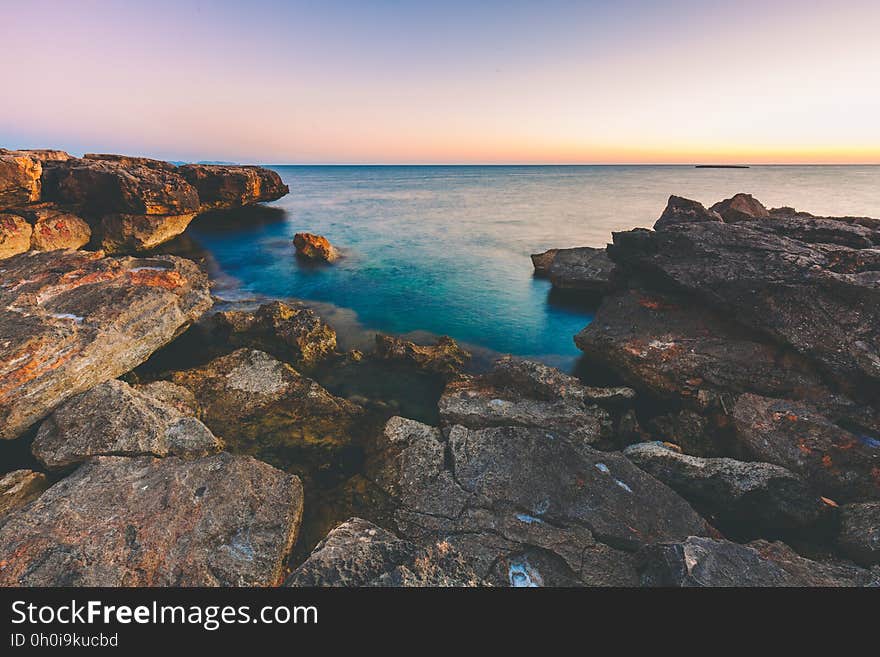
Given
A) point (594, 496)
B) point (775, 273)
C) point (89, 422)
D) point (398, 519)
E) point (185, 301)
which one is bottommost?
point (398, 519)

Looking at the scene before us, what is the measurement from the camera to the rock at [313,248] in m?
27.8

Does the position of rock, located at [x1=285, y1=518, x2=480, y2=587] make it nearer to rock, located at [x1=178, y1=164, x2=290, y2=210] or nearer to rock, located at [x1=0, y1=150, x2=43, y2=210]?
rock, located at [x1=0, y1=150, x2=43, y2=210]

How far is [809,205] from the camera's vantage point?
59.5 meters

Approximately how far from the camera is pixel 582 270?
70.3 ft

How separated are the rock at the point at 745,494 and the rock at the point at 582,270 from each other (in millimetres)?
14720

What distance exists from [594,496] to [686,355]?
6010 millimetres

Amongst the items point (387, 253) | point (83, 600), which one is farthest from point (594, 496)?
point (387, 253)

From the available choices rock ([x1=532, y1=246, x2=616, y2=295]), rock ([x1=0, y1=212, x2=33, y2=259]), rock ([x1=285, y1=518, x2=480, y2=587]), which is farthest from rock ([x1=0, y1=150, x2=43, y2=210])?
rock ([x1=532, y1=246, x2=616, y2=295])

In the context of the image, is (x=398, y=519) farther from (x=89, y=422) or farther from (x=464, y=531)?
(x=89, y=422)

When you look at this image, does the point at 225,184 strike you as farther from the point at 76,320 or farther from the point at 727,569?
the point at 727,569

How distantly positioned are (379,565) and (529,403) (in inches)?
232

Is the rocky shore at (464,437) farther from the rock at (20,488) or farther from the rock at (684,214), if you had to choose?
the rock at (684,214)

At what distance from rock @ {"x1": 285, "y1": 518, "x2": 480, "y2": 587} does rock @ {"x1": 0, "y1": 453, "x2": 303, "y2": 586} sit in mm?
1492

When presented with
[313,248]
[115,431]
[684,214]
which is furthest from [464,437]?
[313,248]
